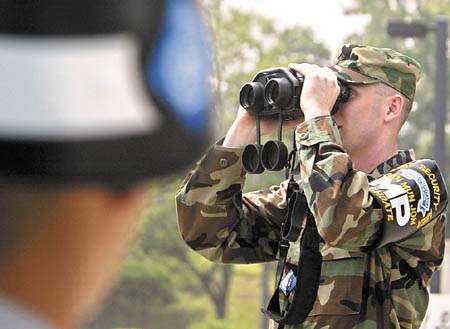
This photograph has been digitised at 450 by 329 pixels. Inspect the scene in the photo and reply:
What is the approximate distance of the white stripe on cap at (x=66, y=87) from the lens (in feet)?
2.02

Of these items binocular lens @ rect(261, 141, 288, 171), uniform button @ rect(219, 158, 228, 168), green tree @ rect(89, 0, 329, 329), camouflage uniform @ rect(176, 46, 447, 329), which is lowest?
green tree @ rect(89, 0, 329, 329)

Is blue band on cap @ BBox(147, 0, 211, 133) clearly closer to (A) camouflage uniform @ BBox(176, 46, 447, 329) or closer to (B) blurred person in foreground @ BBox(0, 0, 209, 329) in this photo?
(B) blurred person in foreground @ BBox(0, 0, 209, 329)

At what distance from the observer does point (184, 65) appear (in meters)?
0.67

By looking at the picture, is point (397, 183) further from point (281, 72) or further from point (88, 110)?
point (88, 110)

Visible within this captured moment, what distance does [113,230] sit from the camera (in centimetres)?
67

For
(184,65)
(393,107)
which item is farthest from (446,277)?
(184,65)

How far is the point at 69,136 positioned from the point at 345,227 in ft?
7.00

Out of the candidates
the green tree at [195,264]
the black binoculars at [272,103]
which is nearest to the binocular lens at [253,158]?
the black binoculars at [272,103]

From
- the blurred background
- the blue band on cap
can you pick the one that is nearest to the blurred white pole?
the blurred background

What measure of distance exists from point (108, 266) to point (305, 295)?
2.21m

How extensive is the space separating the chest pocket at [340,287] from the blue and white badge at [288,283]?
0.07 metres

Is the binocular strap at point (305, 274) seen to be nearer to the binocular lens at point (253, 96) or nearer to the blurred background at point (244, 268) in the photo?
the binocular lens at point (253, 96)

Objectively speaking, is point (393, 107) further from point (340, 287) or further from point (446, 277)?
point (446, 277)

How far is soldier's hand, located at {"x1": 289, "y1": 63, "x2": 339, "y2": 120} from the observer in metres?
2.89
